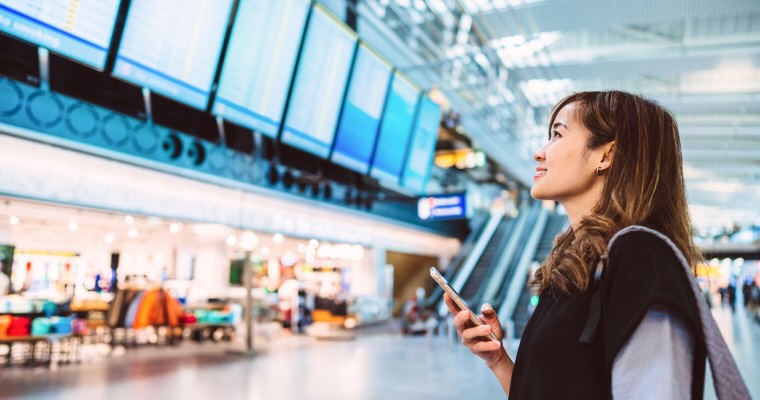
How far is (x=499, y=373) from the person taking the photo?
1.35 m

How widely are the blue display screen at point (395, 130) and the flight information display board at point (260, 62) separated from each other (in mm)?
2650

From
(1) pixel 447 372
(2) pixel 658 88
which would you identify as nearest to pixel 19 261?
(1) pixel 447 372

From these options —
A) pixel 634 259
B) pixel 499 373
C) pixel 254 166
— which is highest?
pixel 254 166

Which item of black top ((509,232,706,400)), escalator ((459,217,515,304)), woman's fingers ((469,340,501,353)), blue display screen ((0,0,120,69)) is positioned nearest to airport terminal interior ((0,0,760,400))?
blue display screen ((0,0,120,69))

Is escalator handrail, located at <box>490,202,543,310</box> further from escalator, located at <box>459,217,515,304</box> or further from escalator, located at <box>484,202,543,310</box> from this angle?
escalator, located at <box>459,217,515,304</box>

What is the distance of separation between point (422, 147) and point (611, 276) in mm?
10191

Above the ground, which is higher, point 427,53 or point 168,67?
point 427,53

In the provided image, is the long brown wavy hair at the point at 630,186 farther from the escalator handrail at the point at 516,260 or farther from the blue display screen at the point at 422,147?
the escalator handrail at the point at 516,260

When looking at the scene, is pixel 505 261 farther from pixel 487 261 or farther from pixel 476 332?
pixel 476 332

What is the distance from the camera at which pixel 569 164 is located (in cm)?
114

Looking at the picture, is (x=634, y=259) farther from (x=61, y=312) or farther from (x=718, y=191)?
(x=718, y=191)

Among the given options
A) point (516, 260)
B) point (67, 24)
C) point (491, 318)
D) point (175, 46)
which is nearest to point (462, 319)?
point (491, 318)

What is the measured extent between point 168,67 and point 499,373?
5616 mm

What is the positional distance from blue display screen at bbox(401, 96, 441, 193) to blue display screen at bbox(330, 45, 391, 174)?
1393mm
